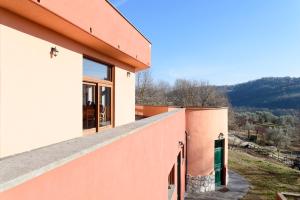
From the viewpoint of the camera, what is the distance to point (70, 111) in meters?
6.91

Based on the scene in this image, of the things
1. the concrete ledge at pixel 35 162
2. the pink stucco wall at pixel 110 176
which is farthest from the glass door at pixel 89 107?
the concrete ledge at pixel 35 162

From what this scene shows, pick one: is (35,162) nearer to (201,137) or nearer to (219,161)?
(201,137)

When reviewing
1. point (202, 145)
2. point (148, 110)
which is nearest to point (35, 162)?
point (202, 145)

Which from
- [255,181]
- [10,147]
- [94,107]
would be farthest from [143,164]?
[255,181]

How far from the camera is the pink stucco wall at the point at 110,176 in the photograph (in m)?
2.11

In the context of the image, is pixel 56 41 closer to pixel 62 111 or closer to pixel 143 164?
pixel 62 111

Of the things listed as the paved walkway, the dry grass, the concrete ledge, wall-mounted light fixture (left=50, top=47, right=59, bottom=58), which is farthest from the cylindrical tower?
the concrete ledge

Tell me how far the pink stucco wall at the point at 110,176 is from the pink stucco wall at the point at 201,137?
10.9 meters

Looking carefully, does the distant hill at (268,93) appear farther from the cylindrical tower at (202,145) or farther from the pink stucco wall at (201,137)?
the pink stucco wall at (201,137)

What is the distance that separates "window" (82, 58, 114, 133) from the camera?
8047 mm

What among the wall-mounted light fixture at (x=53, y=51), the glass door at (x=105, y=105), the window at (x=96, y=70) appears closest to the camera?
the wall-mounted light fixture at (x=53, y=51)

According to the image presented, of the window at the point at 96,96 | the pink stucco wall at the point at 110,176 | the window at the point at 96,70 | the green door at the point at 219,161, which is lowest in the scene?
the green door at the point at 219,161

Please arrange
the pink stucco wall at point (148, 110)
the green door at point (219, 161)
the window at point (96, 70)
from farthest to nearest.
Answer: the green door at point (219, 161)
the pink stucco wall at point (148, 110)
the window at point (96, 70)

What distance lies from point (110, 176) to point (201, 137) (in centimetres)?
1484
